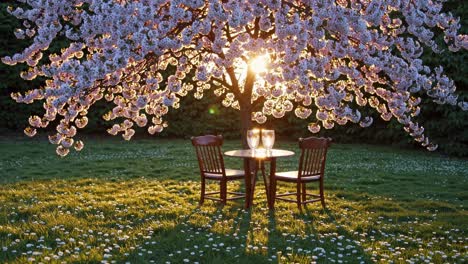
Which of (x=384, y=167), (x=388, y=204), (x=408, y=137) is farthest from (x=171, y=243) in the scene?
(x=408, y=137)

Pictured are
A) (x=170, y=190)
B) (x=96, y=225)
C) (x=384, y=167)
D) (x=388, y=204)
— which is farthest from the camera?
(x=384, y=167)

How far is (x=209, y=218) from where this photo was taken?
701cm

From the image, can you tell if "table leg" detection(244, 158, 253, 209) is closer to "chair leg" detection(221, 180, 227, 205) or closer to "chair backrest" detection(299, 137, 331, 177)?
"chair leg" detection(221, 180, 227, 205)

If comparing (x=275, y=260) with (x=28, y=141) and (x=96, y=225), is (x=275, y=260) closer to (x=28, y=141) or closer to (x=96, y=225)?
(x=96, y=225)

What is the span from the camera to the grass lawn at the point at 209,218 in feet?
17.9

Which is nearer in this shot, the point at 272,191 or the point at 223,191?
the point at 272,191

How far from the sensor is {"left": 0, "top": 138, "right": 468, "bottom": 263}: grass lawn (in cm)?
544

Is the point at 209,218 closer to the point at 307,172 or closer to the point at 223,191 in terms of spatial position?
the point at 223,191

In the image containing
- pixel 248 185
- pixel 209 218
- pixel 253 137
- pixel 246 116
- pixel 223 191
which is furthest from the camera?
pixel 246 116

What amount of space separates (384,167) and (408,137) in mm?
3090

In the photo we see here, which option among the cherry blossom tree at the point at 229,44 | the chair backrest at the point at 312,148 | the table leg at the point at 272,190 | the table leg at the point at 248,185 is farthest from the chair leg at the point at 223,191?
the cherry blossom tree at the point at 229,44

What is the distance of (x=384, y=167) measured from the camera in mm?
11867

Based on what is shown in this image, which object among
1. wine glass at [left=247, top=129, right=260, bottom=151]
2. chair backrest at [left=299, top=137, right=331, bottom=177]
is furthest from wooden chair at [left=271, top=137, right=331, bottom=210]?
wine glass at [left=247, top=129, right=260, bottom=151]

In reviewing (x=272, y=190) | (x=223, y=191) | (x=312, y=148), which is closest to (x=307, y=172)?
(x=312, y=148)
